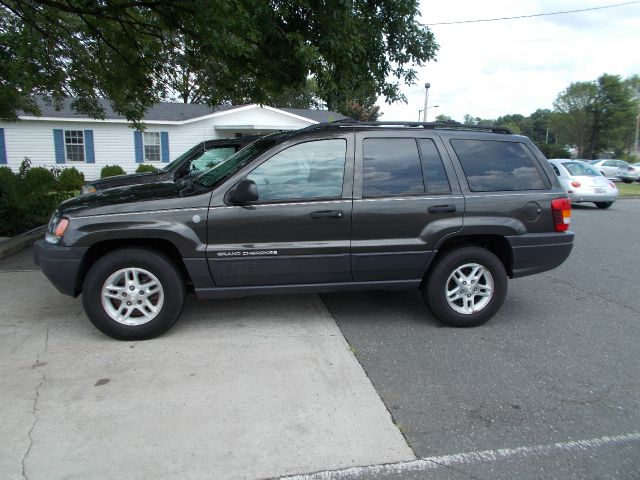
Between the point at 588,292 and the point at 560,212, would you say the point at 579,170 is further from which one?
the point at 560,212

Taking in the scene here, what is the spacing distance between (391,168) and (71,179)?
707 inches

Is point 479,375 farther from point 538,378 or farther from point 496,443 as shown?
point 496,443

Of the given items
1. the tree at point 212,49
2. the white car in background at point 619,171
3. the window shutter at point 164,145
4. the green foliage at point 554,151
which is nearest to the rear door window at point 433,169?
the tree at point 212,49

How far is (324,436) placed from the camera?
287 centimetres

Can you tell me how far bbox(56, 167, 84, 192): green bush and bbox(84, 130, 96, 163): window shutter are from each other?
1.28m

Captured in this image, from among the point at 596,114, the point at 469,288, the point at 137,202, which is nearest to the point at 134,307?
the point at 137,202

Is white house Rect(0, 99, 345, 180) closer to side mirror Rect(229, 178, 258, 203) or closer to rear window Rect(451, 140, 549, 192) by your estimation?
rear window Rect(451, 140, 549, 192)

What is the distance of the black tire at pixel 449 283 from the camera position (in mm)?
4445

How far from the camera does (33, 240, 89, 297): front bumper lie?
3.87 metres

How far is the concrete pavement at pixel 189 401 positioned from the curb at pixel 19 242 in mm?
2794

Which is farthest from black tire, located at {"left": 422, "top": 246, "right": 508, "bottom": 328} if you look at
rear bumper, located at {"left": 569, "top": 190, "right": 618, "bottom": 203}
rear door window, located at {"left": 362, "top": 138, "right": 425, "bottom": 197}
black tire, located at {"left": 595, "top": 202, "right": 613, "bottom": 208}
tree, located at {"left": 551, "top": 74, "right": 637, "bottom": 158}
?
tree, located at {"left": 551, "top": 74, "right": 637, "bottom": 158}

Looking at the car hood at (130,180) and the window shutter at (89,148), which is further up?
the window shutter at (89,148)

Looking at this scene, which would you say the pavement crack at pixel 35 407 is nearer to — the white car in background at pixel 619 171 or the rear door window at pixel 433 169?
the rear door window at pixel 433 169

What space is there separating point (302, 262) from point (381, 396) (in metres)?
1.38
